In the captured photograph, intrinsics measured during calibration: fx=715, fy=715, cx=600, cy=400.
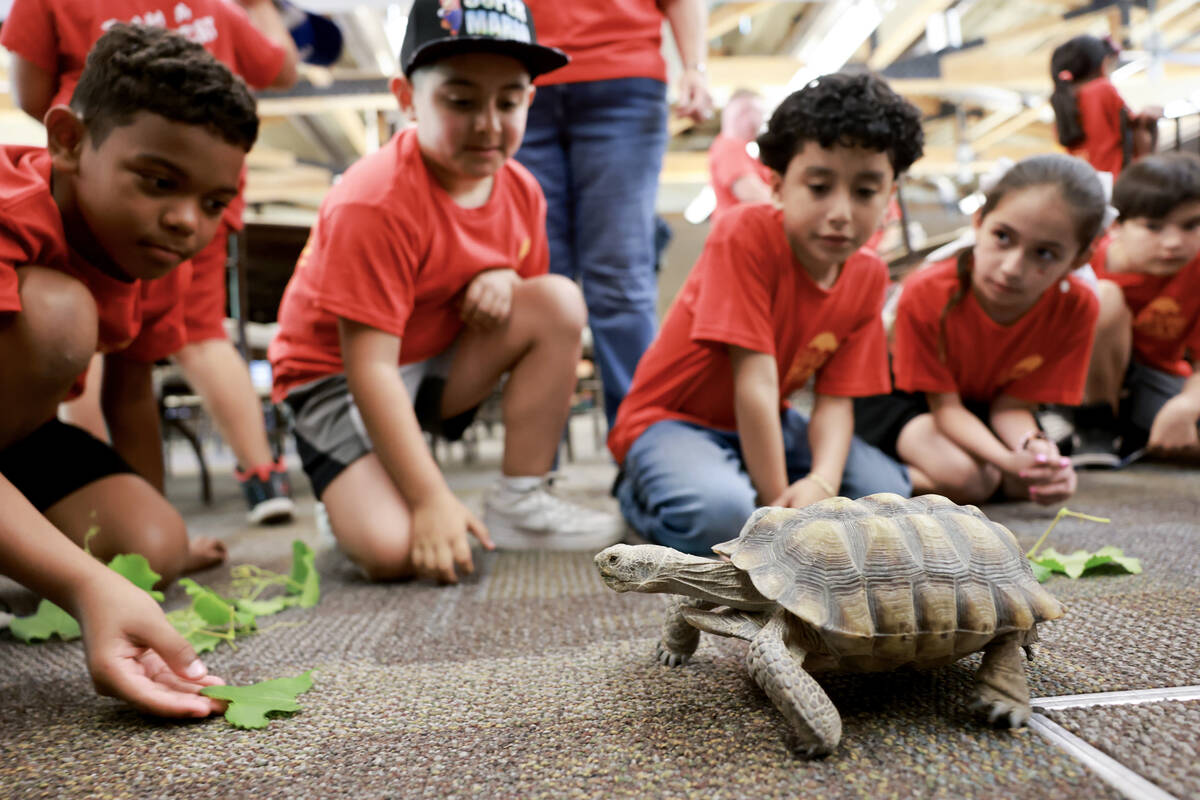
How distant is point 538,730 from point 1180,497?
1602 millimetres

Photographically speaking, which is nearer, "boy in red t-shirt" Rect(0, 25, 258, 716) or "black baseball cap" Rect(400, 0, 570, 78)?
"boy in red t-shirt" Rect(0, 25, 258, 716)

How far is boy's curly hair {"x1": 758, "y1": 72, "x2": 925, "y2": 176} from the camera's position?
110 cm

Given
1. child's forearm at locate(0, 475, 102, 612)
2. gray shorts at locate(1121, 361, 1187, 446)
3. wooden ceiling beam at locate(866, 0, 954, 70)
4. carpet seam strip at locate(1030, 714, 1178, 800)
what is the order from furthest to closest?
wooden ceiling beam at locate(866, 0, 954, 70) < gray shorts at locate(1121, 361, 1187, 446) < child's forearm at locate(0, 475, 102, 612) < carpet seam strip at locate(1030, 714, 1178, 800)

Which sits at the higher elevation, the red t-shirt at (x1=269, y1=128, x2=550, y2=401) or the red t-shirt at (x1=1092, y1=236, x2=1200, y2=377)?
the red t-shirt at (x1=269, y1=128, x2=550, y2=401)

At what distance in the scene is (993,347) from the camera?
1.60 metres

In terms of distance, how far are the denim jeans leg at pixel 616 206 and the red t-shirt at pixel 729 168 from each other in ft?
4.21

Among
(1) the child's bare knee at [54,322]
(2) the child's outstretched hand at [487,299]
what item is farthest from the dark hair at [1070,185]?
(1) the child's bare knee at [54,322]

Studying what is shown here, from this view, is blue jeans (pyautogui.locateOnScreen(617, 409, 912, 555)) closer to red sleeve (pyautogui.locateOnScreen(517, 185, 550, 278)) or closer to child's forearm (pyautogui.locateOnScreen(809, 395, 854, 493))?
child's forearm (pyautogui.locateOnScreen(809, 395, 854, 493))

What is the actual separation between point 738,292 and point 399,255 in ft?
1.91

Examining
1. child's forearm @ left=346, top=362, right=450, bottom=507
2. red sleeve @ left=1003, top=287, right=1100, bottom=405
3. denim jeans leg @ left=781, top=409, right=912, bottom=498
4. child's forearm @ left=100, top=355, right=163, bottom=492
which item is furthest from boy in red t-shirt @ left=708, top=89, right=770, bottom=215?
child's forearm @ left=100, top=355, right=163, bottom=492

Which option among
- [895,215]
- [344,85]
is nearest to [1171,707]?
[895,215]

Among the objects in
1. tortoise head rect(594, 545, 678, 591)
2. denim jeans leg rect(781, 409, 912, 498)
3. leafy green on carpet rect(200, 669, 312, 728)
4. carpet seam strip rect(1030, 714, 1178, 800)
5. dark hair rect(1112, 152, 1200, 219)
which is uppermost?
dark hair rect(1112, 152, 1200, 219)

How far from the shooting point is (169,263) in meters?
0.95

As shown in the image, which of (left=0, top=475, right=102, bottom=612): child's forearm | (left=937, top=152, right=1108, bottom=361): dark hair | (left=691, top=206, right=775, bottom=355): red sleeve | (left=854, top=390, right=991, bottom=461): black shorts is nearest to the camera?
(left=0, top=475, right=102, bottom=612): child's forearm
